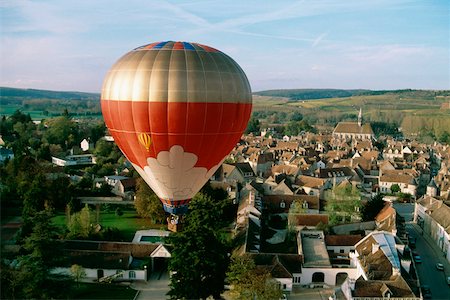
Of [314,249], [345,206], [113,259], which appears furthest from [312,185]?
[113,259]

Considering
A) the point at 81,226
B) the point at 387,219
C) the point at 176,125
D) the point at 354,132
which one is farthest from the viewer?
the point at 354,132

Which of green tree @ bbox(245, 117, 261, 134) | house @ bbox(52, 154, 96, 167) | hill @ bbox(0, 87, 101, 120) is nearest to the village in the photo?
house @ bbox(52, 154, 96, 167)

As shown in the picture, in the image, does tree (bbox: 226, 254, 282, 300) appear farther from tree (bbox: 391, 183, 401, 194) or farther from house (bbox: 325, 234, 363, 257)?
tree (bbox: 391, 183, 401, 194)

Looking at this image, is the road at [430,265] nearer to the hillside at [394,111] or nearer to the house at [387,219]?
the house at [387,219]

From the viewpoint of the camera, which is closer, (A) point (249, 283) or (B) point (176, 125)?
(B) point (176, 125)

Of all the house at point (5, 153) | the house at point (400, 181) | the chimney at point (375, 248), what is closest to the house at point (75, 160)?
the house at point (5, 153)

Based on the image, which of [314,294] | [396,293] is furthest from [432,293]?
[314,294]

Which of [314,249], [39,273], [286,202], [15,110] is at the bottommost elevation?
[314,249]

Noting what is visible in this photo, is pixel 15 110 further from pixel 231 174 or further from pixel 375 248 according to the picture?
pixel 375 248
